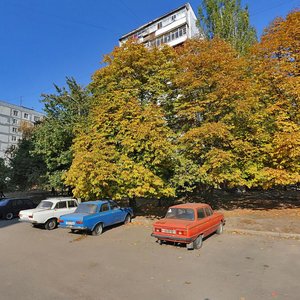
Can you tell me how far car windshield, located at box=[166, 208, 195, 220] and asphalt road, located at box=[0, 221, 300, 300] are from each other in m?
1.13

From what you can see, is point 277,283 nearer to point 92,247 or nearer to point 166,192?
point 92,247

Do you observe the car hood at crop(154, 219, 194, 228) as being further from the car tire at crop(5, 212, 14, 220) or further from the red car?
the car tire at crop(5, 212, 14, 220)

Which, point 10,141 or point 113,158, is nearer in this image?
point 113,158

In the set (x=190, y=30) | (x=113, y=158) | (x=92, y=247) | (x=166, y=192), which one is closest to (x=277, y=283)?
(x=92, y=247)

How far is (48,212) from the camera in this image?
538 inches

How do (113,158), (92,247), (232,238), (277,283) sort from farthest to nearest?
(113,158) < (232,238) < (92,247) < (277,283)

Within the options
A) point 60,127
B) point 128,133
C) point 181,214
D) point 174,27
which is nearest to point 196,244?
point 181,214

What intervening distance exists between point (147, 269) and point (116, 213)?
6.20 m

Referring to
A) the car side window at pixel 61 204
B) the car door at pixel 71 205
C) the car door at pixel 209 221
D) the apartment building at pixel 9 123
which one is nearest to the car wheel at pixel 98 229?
the car door at pixel 71 205

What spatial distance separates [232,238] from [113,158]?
24.0 ft

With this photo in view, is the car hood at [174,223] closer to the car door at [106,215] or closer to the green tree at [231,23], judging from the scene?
the car door at [106,215]

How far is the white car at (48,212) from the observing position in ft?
43.7

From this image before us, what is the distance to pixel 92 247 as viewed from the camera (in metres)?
9.72

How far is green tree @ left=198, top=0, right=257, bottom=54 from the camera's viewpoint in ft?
77.5
